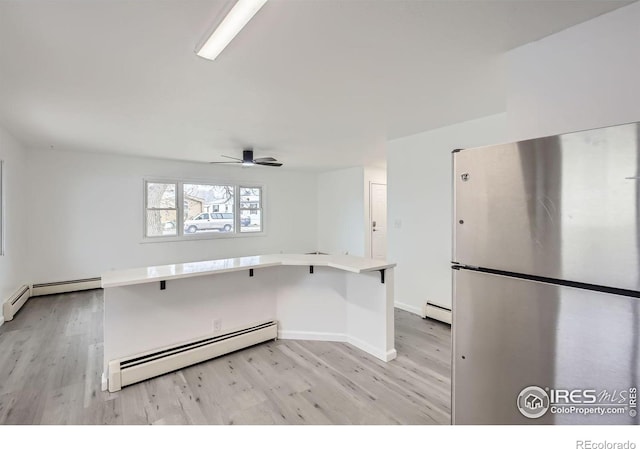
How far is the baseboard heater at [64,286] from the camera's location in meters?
4.65

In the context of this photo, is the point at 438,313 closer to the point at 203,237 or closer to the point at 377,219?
the point at 377,219

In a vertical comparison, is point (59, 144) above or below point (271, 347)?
above

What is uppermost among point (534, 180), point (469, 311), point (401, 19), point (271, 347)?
point (401, 19)

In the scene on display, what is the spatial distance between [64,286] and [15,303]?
3.22ft

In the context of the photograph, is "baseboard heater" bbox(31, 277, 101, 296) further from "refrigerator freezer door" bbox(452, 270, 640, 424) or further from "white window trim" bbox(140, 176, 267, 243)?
"refrigerator freezer door" bbox(452, 270, 640, 424)

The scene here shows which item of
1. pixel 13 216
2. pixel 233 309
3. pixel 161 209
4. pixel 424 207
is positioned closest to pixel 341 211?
pixel 424 207

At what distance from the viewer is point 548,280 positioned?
991 mm

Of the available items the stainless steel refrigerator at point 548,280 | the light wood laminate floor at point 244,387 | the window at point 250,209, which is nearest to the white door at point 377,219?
the window at point 250,209

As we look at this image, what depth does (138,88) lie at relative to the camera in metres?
2.44

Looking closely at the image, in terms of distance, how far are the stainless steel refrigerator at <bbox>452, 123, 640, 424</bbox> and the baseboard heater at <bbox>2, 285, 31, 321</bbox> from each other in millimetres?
4904
